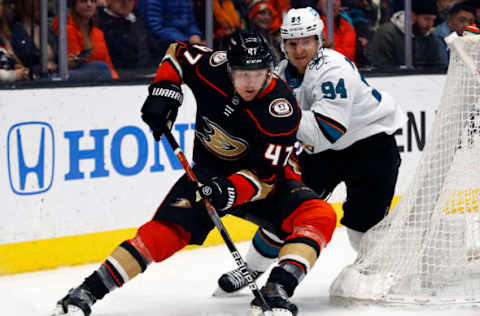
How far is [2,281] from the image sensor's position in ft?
11.8

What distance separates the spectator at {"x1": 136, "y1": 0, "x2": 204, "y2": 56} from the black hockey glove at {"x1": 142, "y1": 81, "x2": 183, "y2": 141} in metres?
1.33

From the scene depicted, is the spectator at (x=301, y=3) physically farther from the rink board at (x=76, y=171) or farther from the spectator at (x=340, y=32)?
the rink board at (x=76, y=171)

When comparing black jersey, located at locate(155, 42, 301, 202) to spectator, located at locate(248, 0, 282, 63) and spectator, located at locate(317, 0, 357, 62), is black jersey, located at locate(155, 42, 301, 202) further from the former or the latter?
spectator, located at locate(317, 0, 357, 62)

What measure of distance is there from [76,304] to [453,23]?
3.41m

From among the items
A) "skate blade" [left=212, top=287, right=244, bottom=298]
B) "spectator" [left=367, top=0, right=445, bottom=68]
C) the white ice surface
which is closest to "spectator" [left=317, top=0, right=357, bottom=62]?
"spectator" [left=367, top=0, right=445, bottom=68]

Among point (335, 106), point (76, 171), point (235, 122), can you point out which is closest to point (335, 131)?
point (335, 106)

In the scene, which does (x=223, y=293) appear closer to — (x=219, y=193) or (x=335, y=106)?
(x=219, y=193)

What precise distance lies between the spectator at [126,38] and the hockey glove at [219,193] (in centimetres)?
148

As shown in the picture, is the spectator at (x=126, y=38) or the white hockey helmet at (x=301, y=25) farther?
the spectator at (x=126, y=38)

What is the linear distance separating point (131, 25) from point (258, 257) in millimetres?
1359

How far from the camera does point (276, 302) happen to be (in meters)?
2.71

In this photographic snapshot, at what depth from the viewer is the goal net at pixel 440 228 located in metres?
3.10

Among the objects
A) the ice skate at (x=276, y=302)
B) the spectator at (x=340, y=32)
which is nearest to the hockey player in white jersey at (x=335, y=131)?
the ice skate at (x=276, y=302)

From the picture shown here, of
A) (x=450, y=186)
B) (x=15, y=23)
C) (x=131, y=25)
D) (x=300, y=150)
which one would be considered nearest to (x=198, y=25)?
(x=131, y=25)
